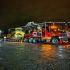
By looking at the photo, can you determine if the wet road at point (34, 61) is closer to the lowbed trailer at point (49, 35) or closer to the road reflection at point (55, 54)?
the road reflection at point (55, 54)

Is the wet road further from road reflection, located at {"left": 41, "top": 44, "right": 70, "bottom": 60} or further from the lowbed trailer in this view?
Result: the lowbed trailer

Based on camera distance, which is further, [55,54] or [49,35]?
[49,35]

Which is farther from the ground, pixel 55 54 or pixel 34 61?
pixel 55 54

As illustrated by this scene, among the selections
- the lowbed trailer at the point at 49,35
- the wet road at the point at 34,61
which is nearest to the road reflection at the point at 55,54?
the wet road at the point at 34,61

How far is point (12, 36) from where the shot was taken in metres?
48.5

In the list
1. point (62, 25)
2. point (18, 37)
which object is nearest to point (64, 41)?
point (62, 25)

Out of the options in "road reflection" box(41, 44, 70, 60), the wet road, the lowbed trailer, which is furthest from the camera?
the lowbed trailer

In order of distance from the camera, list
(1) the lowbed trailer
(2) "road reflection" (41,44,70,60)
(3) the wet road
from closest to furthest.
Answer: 1. (3) the wet road
2. (2) "road reflection" (41,44,70,60)
3. (1) the lowbed trailer

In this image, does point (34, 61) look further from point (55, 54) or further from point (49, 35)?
point (49, 35)

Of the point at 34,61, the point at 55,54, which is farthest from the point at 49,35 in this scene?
the point at 34,61

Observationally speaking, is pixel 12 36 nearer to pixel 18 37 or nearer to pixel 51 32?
pixel 18 37

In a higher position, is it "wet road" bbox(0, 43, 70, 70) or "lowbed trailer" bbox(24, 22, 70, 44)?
"lowbed trailer" bbox(24, 22, 70, 44)

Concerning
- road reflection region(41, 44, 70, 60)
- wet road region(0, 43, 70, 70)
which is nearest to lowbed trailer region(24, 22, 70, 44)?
road reflection region(41, 44, 70, 60)

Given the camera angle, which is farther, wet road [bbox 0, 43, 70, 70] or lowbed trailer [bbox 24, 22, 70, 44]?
lowbed trailer [bbox 24, 22, 70, 44]
